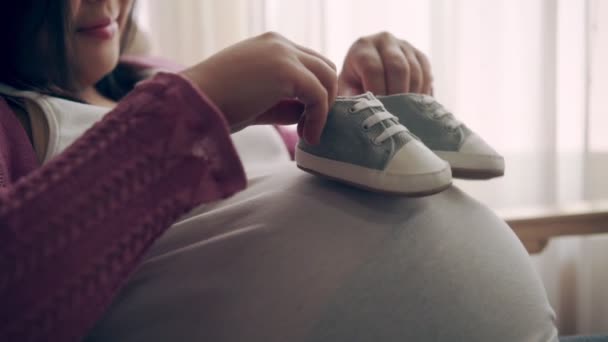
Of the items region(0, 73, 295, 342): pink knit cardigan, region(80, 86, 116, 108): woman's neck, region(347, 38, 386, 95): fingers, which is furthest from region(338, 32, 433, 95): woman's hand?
region(80, 86, 116, 108): woman's neck

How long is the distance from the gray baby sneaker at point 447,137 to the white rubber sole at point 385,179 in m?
0.09

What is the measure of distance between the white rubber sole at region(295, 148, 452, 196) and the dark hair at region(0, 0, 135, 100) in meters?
0.40

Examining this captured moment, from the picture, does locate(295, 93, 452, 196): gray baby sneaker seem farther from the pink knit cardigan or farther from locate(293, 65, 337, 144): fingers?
the pink knit cardigan

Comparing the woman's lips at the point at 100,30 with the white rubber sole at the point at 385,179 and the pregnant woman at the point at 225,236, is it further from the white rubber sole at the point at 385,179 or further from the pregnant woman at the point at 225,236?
the white rubber sole at the point at 385,179

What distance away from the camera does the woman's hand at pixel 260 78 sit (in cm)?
43

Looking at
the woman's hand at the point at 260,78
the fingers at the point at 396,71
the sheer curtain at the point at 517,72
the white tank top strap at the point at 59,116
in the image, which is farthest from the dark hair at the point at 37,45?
the sheer curtain at the point at 517,72

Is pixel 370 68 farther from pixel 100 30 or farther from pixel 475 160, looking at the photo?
pixel 100 30

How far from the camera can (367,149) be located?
489 millimetres

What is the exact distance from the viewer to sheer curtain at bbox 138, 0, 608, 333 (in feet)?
4.32

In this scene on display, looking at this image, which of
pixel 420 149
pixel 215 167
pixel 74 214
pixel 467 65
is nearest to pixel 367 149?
pixel 420 149

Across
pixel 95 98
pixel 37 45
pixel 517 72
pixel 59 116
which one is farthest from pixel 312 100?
pixel 517 72

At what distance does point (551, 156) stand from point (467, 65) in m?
0.33

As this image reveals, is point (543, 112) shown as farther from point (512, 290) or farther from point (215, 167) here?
point (215, 167)

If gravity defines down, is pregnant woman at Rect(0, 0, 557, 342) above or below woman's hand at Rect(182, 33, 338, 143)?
below
